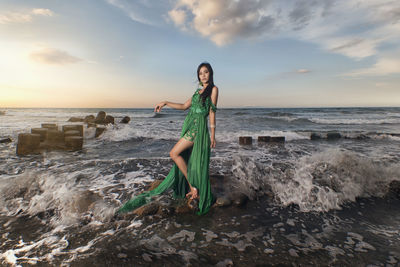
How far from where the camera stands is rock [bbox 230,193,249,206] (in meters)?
4.25

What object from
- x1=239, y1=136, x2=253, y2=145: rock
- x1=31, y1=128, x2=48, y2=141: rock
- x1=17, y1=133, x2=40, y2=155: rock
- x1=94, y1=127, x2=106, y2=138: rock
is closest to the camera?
x1=17, y1=133, x2=40, y2=155: rock

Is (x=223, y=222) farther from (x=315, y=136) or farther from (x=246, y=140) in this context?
(x=315, y=136)

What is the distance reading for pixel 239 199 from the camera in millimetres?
4305

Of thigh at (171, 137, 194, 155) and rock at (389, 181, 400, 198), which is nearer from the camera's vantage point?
thigh at (171, 137, 194, 155)

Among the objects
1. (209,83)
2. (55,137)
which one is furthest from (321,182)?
(55,137)

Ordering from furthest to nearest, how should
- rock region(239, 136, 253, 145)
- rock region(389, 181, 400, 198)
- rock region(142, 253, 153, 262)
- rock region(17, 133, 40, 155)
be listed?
1. rock region(239, 136, 253, 145)
2. rock region(17, 133, 40, 155)
3. rock region(389, 181, 400, 198)
4. rock region(142, 253, 153, 262)

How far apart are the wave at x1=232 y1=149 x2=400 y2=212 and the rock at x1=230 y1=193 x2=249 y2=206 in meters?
0.32

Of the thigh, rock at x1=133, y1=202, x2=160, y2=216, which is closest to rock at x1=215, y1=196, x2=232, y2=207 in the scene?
rock at x1=133, y1=202, x2=160, y2=216

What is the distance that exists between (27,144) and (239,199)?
9.73m

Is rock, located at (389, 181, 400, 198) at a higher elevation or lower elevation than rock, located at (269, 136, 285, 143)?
lower

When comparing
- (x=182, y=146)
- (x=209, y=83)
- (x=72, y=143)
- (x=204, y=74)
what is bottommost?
(x=72, y=143)

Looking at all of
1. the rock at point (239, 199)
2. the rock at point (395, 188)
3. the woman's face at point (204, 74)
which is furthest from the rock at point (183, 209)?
the rock at point (395, 188)

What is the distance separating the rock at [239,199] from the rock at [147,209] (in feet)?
5.23

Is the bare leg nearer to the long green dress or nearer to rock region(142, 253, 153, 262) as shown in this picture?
the long green dress
